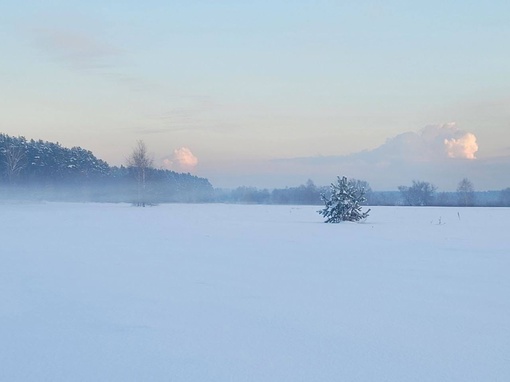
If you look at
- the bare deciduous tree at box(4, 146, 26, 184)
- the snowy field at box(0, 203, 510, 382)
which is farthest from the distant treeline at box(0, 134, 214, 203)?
the snowy field at box(0, 203, 510, 382)

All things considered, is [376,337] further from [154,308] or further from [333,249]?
[333,249]

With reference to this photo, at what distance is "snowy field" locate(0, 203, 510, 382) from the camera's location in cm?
495

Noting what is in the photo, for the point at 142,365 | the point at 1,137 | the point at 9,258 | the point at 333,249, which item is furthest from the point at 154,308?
the point at 1,137

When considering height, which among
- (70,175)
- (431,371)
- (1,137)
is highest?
(1,137)

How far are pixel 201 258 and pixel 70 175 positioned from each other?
221ft

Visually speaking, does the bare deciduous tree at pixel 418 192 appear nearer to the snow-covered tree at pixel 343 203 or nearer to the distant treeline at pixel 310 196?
the distant treeline at pixel 310 196

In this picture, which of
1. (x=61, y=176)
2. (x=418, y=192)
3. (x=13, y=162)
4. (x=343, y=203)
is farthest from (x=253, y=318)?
(x=418, y=192)

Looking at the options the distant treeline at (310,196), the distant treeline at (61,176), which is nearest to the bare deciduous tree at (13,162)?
the distant treeline at (61,176)

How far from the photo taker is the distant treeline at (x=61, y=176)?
214 ft

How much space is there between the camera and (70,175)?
75.2 m

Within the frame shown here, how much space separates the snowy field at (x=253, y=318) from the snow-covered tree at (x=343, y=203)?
1768 centimetres

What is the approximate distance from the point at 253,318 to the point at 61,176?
72856mm

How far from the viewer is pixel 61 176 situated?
7394 cm

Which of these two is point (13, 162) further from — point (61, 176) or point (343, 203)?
point (343, 203)
